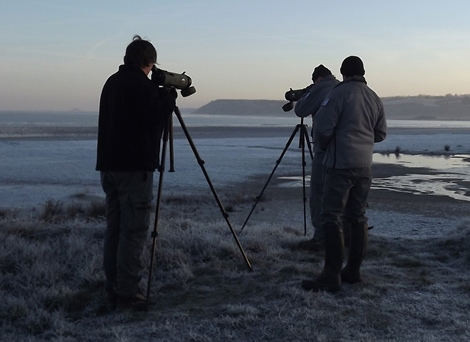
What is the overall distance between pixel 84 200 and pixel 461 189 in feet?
31.7

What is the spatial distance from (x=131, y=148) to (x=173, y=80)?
0.69 meters

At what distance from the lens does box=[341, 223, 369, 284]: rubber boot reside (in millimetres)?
4746

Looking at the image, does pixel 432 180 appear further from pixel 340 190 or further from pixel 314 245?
pixel 340 190

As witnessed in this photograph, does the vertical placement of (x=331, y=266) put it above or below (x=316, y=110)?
below

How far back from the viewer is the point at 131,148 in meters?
3.97

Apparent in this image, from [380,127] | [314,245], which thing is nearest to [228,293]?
[314,245]

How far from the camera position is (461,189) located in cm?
1488

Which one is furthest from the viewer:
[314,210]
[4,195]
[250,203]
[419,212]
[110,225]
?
[4,195]

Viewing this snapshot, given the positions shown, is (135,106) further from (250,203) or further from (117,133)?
(250,203)

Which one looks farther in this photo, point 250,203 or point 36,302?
point 250,203

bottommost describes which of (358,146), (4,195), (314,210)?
(4,195)

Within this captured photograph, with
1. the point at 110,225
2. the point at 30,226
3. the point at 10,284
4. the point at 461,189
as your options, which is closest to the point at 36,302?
the point at 10,284

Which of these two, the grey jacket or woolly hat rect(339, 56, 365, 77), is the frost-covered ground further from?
woolly hat rect(339, 56, 365, 77)

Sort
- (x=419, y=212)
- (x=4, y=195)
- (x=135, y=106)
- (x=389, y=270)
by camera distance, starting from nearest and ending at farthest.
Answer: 1. (x=135, y=106)
2. (x=389, y=270)
3. (x=419, y=212)
4. (x=4, y=195)
